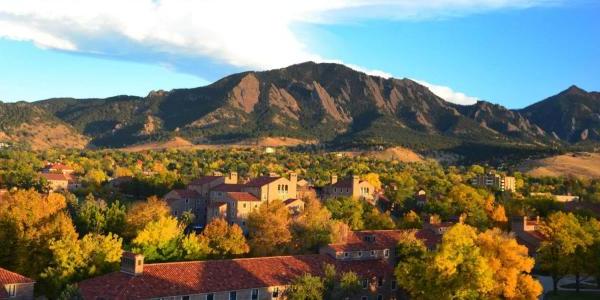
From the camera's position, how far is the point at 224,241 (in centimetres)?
6456

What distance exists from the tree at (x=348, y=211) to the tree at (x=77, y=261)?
1337 inches

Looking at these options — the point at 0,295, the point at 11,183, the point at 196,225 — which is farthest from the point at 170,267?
the point at 11,183

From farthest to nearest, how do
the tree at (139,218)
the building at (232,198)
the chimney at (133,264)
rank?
the building at (232,198), the tree at (139,218), the chimney at (133,264)

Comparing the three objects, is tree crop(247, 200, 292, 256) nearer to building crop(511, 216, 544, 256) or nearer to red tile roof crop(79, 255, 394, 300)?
red tile roof crop(79, 255, 394, 300)

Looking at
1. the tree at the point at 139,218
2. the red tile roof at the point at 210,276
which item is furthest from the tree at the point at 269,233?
the red tile roof at the point at 210,276

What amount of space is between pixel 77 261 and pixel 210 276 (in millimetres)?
9950

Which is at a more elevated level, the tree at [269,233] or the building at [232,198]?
the building at [232,198]

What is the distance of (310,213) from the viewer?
7762cm

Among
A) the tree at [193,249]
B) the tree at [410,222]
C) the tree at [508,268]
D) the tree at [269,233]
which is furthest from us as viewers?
the tree at [410,222]

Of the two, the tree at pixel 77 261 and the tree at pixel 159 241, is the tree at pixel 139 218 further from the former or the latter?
the tree at pixel 77 261

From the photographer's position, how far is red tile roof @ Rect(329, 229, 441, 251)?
6156 cm

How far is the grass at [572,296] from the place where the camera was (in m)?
62.2

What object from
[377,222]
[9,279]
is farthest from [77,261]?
[377,222]

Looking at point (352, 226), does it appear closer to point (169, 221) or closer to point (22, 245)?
point (169, 221)
